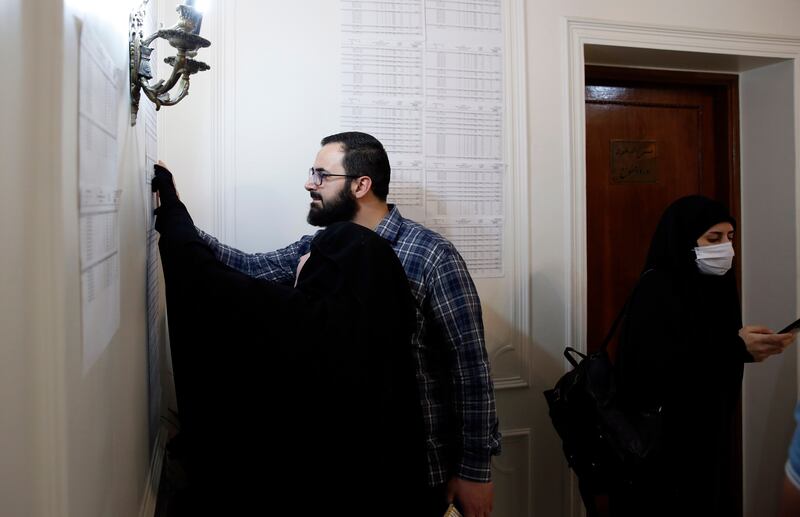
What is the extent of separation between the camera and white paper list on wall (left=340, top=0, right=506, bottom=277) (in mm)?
2070

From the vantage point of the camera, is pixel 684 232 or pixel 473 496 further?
pixel 684 232

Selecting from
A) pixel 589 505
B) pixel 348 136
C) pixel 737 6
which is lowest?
pixel 589 505

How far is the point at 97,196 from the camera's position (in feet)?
2.43

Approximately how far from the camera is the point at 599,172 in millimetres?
2590

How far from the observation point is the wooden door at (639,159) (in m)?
2.59

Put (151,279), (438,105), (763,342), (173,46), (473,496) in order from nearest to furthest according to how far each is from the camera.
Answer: (173,46) → (151,279) → (473,496) → (763,342) → (438,105)

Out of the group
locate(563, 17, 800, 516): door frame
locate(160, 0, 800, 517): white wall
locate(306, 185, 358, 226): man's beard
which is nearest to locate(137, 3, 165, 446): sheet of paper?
locate(160, 0, 800, 517): white wall

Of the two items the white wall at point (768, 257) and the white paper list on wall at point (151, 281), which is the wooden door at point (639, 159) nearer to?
the white wall at point (768, 257)

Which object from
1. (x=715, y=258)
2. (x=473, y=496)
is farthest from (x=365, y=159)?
(x=715, y=258)

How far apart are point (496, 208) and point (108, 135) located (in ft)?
5.25

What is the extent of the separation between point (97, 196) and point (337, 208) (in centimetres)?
101

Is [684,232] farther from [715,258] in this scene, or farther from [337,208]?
[337,208]

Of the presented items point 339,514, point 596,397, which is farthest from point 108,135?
point 596,397

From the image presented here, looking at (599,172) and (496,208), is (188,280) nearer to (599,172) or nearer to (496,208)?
(496,208)
